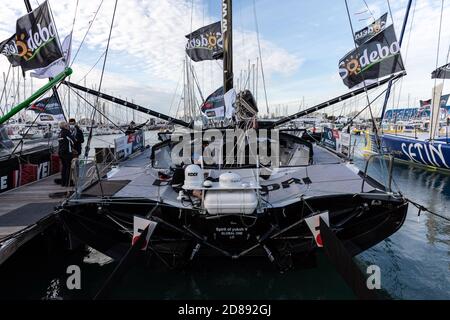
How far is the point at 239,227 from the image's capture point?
4238 millimetres

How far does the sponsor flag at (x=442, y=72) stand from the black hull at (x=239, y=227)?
14870mm

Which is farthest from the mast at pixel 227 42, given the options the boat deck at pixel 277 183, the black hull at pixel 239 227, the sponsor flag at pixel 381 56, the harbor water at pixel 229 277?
the black hull at pixel 239 227

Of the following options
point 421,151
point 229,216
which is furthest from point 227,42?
point 421,151

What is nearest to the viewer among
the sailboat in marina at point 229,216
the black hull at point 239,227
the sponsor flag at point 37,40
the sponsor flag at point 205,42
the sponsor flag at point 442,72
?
the sailboat in marina at point 229,216

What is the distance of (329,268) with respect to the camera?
5.31m

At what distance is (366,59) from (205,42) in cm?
611

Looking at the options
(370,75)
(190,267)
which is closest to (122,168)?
(190,267)

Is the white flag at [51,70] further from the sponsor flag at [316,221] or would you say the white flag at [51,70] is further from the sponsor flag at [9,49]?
the sponsor flag at [316,221]

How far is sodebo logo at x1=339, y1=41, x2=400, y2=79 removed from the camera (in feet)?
22.1

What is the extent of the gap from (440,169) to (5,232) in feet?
58.8

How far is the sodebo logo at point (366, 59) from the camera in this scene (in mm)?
6746

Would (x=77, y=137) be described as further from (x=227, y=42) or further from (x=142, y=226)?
(x=142, y=226)

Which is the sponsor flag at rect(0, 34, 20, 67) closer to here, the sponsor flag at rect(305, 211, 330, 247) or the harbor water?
the harbor water
